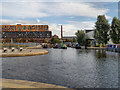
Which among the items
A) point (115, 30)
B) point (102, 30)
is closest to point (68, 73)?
point (115, 30)

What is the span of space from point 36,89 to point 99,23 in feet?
186

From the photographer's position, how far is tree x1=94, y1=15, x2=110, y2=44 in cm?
5800

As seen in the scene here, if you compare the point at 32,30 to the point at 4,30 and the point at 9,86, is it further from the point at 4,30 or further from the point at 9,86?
the point at 9,86

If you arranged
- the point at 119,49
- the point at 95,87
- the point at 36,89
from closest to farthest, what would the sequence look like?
the point at 36,89 → the point at 95,87 → the point at 119,49

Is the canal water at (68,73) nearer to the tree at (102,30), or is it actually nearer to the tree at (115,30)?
the tree at (115,30)

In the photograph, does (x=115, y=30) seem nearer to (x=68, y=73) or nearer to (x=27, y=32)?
(x=68, y=73)

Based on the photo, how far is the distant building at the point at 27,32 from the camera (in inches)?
5586

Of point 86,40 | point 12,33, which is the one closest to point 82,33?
point 86,40

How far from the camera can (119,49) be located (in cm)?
3488

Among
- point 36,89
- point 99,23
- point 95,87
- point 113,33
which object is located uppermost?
point 99,23

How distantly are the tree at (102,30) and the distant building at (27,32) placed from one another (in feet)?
287

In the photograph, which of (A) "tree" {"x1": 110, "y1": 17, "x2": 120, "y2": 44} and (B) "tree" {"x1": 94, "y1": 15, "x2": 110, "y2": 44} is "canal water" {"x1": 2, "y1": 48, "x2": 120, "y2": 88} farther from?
(B) "tree" {"x1": 94, "y1": 15, "x2": 110, "y2": 44}

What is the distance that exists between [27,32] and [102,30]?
99085 millimetres

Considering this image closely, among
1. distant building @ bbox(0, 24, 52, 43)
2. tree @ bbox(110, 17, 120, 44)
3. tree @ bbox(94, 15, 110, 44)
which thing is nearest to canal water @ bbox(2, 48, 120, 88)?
tree @ bbox(110, 17, 120, 44)
